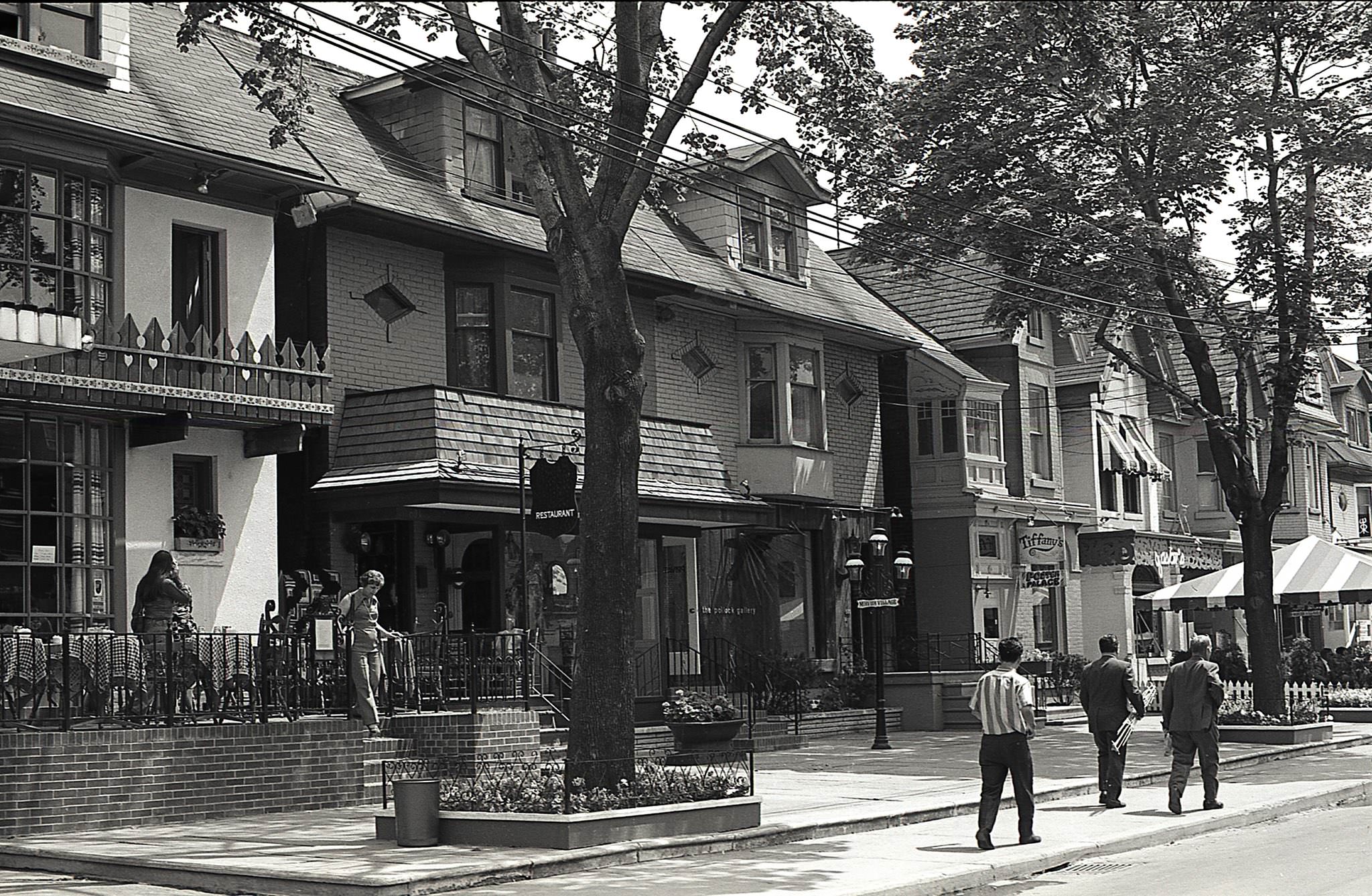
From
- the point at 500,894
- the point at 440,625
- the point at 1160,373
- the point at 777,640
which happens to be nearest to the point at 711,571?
the point at 777,640

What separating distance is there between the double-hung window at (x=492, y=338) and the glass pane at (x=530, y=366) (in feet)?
0.03

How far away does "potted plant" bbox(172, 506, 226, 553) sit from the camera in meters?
19.2

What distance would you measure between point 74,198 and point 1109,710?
43.0ft

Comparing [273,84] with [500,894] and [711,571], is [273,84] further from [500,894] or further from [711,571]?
[500,894]

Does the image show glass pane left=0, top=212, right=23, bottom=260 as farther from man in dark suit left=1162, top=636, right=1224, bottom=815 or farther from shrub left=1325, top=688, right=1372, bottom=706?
shrub left=1325, top=688, right=1372, bottom=706

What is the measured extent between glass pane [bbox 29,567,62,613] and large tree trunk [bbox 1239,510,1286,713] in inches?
714

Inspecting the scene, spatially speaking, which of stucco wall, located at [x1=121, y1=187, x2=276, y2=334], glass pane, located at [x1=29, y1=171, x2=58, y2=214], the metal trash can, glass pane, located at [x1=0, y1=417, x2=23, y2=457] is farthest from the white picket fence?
glass pane, located at [x1=29, y1=171, x2=58, y2=214]

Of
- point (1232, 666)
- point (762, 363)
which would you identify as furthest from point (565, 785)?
point (1232, 666)

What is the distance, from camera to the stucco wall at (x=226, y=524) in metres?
18.9

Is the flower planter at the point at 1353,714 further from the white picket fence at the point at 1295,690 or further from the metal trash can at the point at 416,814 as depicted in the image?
the metal trash can at the point at 416,814

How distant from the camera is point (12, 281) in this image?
17.6 metres

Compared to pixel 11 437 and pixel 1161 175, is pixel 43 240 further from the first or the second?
pixel 1161 175

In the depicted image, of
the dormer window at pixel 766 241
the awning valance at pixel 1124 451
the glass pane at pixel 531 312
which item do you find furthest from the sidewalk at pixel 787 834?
the awning valance at pixel 1124 451

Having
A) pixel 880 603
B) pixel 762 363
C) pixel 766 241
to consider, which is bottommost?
pixel 880 603
